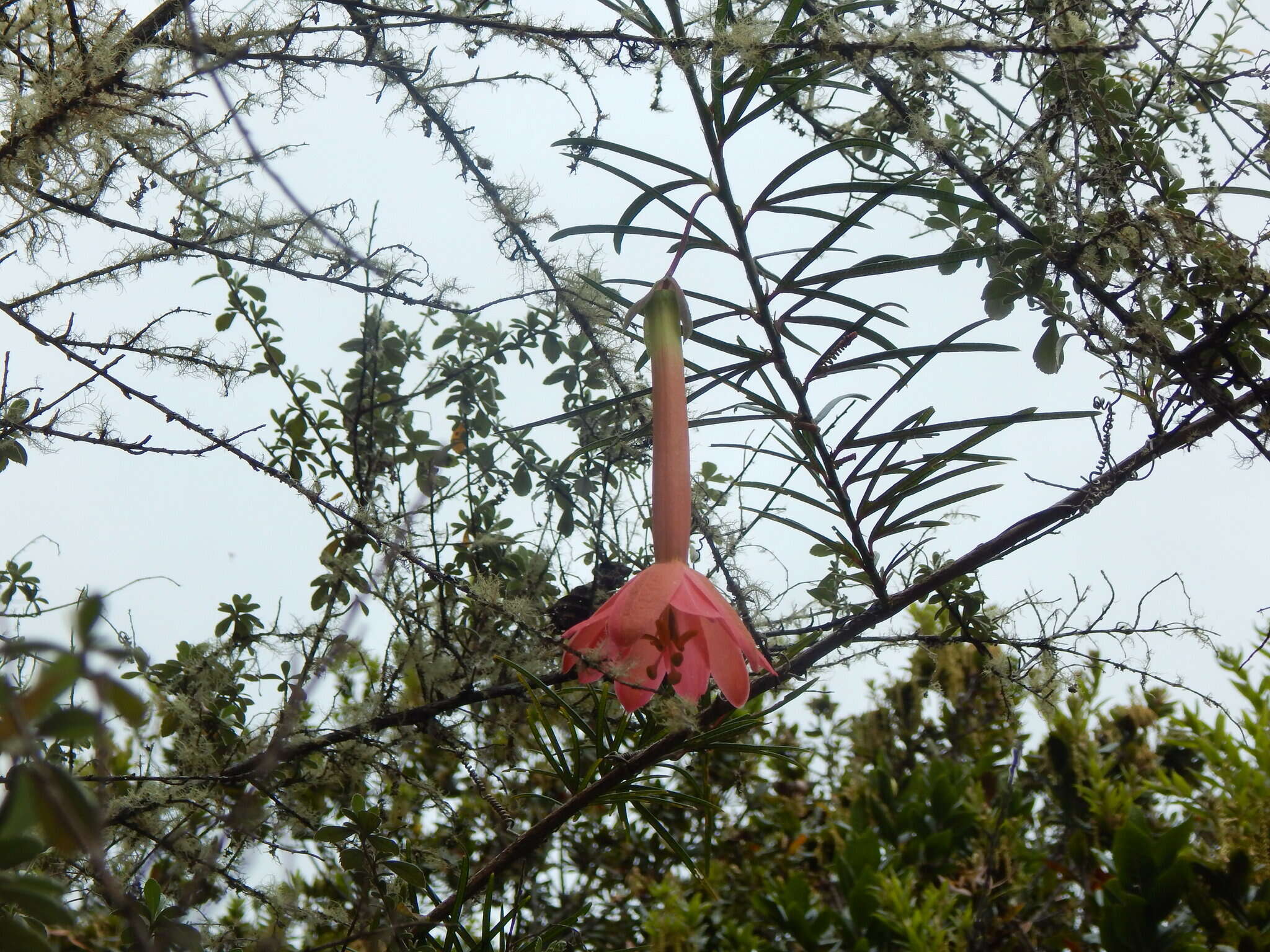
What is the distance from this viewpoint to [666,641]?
1.90 ft

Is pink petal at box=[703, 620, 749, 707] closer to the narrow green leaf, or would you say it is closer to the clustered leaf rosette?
the clustered leaf rosette

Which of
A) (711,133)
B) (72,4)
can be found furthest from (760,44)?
(72,4)

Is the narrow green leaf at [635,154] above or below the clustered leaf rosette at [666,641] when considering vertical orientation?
above

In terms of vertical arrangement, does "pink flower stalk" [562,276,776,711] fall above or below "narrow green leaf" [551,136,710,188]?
below

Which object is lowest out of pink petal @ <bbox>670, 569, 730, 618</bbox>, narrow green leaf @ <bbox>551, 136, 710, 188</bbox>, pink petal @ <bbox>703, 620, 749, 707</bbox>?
pink petal @ <bbox>703, 620, 749, 707</bbox>

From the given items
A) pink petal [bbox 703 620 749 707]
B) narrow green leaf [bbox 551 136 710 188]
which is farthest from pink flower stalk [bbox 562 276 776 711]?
narrow green leaf [bbox 551 136 710 188]

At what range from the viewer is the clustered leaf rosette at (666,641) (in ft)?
1.80

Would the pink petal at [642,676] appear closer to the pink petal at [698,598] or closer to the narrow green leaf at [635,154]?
the pink petal at [698,598]

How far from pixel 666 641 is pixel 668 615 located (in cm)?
3

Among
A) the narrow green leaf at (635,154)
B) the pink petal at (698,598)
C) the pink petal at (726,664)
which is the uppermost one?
the narrow green leaf at (635,154)

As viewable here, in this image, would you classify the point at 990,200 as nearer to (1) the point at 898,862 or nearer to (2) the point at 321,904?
(2) the point at 321,904

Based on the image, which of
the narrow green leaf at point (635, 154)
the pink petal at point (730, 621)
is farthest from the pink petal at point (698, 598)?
the narrow green leaf at point (635, 154)

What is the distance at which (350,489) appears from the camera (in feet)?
3.96

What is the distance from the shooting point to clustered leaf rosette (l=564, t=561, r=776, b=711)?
55cm
